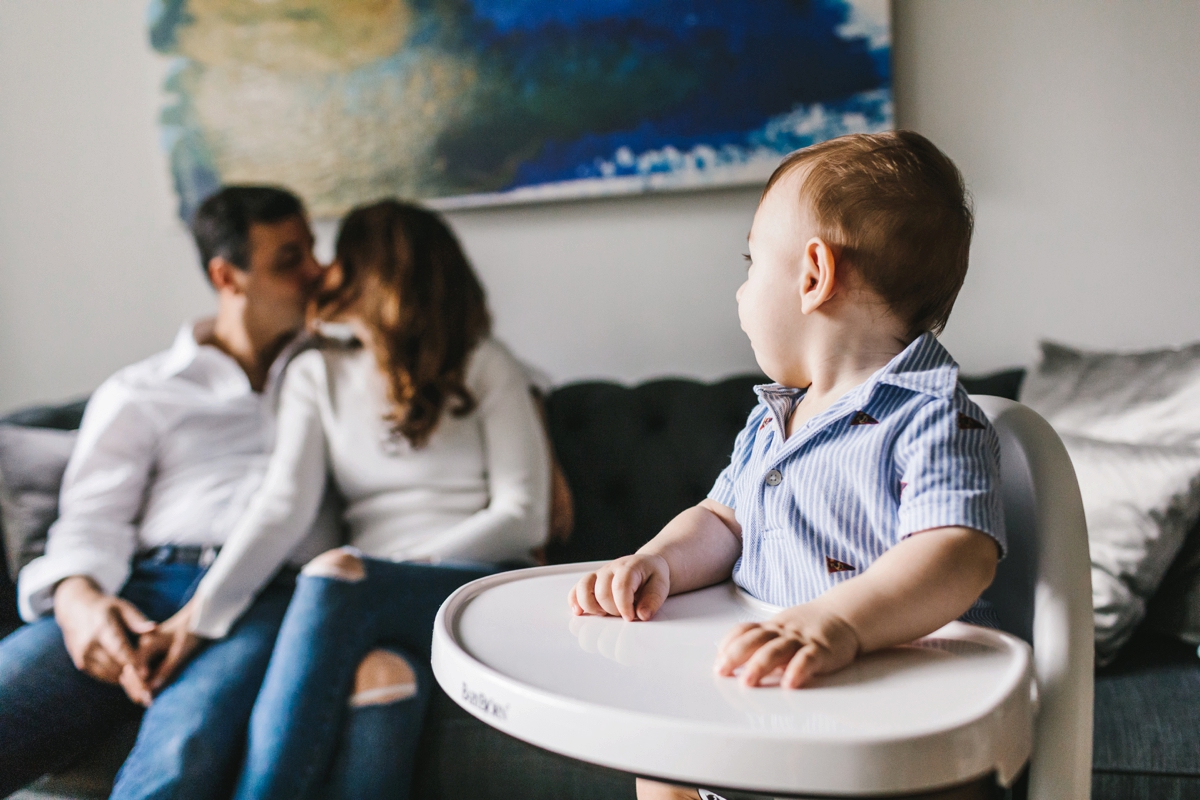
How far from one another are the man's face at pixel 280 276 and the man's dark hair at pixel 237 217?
15 mm

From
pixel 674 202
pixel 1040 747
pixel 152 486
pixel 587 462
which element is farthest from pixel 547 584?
pixel 674 202

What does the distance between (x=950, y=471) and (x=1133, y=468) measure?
0.83 meters

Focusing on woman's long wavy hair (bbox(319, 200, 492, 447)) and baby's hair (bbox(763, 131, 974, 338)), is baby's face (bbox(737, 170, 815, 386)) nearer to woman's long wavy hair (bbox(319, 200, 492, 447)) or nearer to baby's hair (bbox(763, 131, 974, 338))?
baby's hair (bbox(763, 131, 974, 338))

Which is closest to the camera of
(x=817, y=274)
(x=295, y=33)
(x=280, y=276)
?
(x=817, y=274)

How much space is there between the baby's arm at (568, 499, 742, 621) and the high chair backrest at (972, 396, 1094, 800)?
0.22 metres


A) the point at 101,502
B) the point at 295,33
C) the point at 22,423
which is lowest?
the point at 101,502

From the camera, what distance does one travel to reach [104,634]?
1.28 meters

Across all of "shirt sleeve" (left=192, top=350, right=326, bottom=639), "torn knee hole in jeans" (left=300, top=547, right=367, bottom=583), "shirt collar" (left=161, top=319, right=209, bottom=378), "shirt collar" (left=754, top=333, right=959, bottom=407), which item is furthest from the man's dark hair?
"shirt collar" (left=754, top=333, right=959, bottom=407)

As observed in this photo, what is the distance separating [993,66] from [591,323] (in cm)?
99

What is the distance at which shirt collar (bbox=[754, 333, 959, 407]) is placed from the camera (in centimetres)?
61

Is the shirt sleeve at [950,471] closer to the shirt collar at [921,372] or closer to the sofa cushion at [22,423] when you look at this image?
the shirt collar at [921,372]

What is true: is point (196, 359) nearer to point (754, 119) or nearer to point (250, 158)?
point (250, 158)

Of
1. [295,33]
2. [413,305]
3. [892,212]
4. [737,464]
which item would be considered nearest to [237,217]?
[413,305]

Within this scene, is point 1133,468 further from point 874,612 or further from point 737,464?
point 874,612
